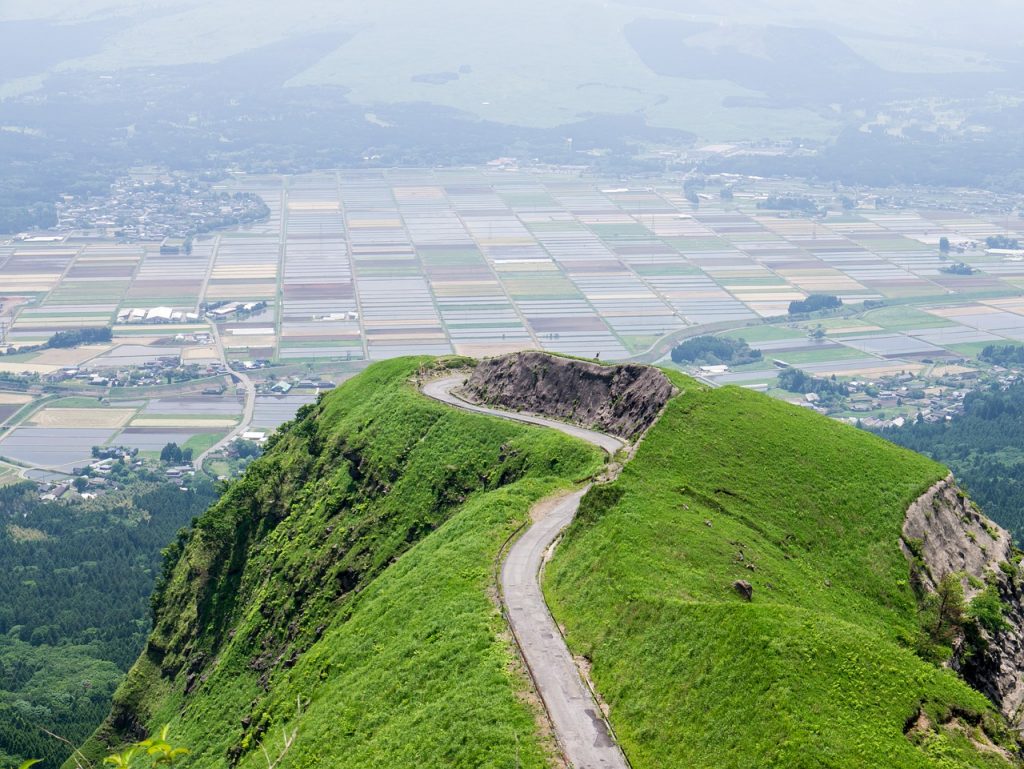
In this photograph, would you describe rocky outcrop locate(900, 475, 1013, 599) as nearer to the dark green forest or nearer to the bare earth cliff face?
the bare earth cliff face

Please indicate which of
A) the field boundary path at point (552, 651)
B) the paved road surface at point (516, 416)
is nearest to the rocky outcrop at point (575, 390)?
the paved road surface at point (516, 416)

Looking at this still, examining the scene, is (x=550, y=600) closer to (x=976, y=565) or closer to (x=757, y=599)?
(x=757, y=599)

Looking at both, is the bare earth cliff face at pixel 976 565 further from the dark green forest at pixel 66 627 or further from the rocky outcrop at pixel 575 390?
the dark green forest at pixel 66 627

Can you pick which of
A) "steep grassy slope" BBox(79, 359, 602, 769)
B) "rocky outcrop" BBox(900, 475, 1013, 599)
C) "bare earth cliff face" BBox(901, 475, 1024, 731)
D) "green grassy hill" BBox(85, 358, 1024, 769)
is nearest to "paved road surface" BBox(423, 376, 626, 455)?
"steep grassy slope" BBox(79, 359, 602, 769)

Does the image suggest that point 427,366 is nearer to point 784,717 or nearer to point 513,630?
point 513,630

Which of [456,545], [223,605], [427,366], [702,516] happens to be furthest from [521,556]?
[427,366]

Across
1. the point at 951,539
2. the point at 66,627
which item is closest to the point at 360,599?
the point at 951,539

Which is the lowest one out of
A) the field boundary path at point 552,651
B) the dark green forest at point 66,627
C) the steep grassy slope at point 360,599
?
the dark green forest at point 66,627
